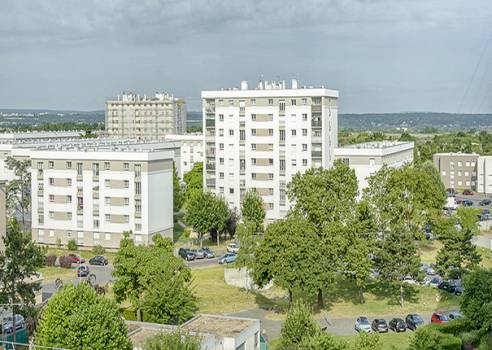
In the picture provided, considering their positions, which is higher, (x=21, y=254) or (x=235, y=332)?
(x=21, y=254)

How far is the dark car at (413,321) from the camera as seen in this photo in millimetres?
25836

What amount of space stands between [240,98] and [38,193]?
624 inches

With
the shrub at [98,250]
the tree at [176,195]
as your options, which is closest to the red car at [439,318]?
the shrub at [98,250]

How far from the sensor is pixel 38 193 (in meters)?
44.5

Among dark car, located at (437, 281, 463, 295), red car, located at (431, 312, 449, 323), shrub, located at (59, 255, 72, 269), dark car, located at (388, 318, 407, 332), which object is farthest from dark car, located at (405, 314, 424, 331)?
shrub, located at (59, 255, 72, 269)

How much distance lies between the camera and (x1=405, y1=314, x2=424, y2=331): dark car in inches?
1017

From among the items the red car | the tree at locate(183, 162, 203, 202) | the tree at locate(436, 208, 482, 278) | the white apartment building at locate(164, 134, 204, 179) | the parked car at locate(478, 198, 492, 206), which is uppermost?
the white apartment building at locate(164, 134, 204, 179)

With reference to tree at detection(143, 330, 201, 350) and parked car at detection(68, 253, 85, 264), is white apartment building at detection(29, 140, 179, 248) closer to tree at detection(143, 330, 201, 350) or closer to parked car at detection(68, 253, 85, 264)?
parked car at detection(68, 253, 85, 264)

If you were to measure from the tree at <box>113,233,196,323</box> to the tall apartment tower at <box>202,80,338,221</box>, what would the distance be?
22640 mm

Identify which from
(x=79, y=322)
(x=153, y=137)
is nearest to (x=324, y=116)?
(x=79, y=322)

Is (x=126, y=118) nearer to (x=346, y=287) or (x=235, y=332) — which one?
(x=346, y=287)

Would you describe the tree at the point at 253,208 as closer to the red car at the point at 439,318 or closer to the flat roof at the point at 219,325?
the red car at the point at 439,318

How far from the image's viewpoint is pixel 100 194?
140 ft

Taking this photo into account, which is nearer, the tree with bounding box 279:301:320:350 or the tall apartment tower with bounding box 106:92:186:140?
the tree with bounding box 279:301:320:350
